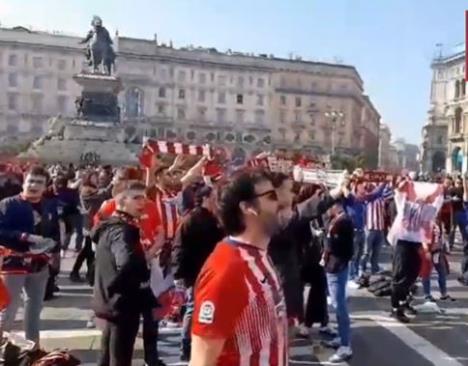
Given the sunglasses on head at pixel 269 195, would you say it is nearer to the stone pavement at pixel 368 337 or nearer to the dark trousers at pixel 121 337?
the dark trousers at pixel 121 337

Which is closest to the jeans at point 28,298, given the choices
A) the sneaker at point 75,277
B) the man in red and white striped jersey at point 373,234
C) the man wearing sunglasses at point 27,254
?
the man wearing sunglasses at point 27,254

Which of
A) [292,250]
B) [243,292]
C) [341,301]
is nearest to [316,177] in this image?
→ [341,301]

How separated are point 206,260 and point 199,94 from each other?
110 meters

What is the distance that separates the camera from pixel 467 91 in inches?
3932

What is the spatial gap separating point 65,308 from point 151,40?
333 feet

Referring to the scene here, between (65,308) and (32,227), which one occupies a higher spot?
(32,227)

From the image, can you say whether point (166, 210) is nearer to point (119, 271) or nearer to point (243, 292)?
point (119, 271)

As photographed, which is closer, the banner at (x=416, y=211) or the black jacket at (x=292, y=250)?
the black jacket at (x=292, y=250)

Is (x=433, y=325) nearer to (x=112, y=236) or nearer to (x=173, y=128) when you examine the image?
(x=112, y=236)

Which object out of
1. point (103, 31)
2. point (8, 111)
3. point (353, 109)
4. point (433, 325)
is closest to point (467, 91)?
point (353, 109)

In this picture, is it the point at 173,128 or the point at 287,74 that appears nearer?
Result: the point at 173,128

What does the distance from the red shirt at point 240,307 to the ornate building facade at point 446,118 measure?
95537mm

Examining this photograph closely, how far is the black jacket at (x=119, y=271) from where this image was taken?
534 cm

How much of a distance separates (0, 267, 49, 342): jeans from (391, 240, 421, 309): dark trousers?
15.8 ft
